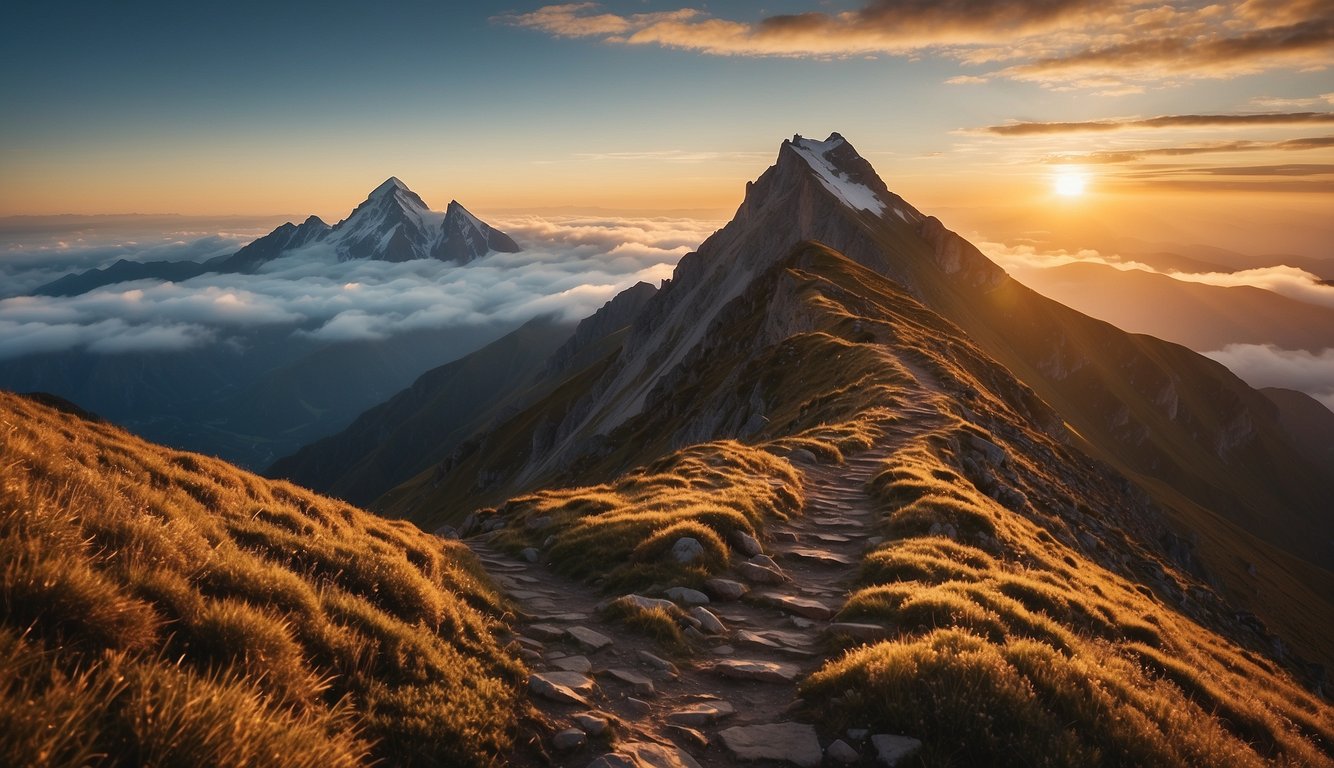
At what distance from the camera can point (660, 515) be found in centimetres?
1567

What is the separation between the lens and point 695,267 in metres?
175

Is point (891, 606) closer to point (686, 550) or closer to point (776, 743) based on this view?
point (776, 743)

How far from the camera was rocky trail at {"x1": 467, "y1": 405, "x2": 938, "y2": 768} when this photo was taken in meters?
7.17

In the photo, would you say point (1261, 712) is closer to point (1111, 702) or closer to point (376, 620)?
point (1111, 702)

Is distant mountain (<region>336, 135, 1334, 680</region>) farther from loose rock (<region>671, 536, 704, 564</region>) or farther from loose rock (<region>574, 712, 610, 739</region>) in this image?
loose rock (<region>574, 712, 610, 739</region>)

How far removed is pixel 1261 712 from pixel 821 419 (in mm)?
25189

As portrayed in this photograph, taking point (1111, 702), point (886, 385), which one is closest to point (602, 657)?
point (1111, 702)

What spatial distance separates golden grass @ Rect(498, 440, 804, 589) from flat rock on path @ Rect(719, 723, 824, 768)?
4.86 metres

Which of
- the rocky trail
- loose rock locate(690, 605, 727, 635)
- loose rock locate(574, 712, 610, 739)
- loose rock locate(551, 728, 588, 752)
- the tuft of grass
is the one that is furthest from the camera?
loose rock locate(690, 605, 727, 635)

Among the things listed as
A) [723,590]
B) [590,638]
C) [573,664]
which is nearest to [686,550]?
[723,590]

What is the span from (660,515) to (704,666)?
232 inches

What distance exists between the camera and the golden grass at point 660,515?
1376 cm

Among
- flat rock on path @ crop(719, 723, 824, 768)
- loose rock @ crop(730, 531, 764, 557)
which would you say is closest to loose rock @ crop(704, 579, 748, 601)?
loose rock @ crop(730, 531, 764, 557)

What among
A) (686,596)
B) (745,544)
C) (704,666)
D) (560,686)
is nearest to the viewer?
(560,686)
